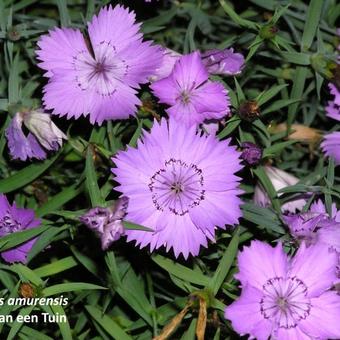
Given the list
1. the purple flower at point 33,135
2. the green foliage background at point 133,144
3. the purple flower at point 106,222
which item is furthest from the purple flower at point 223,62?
the purple flower at point 106,222

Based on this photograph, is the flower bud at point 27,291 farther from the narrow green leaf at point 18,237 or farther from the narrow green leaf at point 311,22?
the narrow green leaf at point 311,22

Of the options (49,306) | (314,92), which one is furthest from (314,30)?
(49,306)

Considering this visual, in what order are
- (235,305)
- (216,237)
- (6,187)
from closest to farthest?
(235,305)
(216,237)
(6,187)

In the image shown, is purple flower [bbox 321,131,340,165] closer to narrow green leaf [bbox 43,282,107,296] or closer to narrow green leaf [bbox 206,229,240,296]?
narrow green leaf [bbox 206,229,240,296]

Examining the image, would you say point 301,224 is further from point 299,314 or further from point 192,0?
point 192,0

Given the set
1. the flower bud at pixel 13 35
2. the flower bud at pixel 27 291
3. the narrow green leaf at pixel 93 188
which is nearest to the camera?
the narrow green leaf at pixel 93 188

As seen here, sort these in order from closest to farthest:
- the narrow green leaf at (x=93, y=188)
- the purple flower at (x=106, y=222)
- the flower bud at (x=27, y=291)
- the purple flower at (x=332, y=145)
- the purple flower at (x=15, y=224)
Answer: the purple flower at (x=106, y=222) → the narrow green leaf at (x=93, y=188) → the flower bud at (x=27, y=291) → the purple flower at (x=15, y=224) → the purple flower at (x=332, y=145)
